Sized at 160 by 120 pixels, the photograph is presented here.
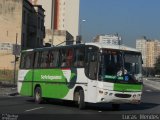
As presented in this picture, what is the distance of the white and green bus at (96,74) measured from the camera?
2256 centimetres

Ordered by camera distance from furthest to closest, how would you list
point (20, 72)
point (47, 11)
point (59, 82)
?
point (47, 11)
point (20, 72)
point (59, 82)

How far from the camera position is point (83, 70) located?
76.8ft

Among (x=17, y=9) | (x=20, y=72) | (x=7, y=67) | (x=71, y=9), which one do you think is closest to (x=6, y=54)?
(x=7, y=67)

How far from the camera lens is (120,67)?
2280 cm

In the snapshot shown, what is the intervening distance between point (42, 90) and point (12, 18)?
4701 cm

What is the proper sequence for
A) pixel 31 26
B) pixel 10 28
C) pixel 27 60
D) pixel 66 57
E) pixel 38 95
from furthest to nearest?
pixel 31 26 < pixel 10 28 < pixel 27 60 < pixel 38 95 < pixel 66 57

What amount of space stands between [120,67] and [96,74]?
1.09 m

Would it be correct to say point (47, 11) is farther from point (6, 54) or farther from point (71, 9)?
point (6, 54)

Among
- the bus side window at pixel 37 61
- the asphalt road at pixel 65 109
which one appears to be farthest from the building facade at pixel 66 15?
the asphalt road at pixel 65 109

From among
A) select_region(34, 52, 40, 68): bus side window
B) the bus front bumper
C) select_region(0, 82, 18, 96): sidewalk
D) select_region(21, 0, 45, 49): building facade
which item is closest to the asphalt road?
the bus front bumper

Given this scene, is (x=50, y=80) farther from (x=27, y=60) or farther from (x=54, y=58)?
(x=27, y=60)

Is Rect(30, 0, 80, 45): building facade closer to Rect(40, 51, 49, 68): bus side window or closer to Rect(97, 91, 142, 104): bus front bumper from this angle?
Rect(40, 51, 49, 68): bus side window

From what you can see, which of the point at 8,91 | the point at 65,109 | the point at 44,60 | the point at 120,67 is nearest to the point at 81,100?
the point at 65,109

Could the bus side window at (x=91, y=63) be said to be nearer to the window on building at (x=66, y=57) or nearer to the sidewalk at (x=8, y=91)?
the window on building at (x=66, y=57)
